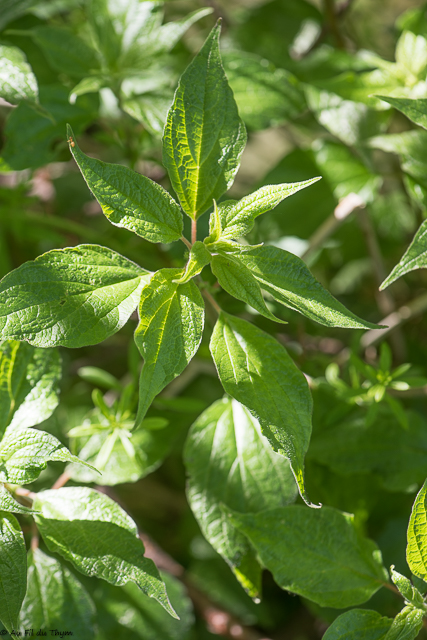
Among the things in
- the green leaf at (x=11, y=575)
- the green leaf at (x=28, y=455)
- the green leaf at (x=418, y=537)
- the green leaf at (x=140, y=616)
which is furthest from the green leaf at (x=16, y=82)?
the green leaf at (x=140, y=616)

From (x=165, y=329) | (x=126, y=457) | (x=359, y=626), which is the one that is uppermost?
(x=165, y=329)

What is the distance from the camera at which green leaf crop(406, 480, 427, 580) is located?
1.83 feet

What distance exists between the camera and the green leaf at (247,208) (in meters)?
0.50

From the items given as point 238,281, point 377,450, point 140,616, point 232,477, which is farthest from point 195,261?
point 140,616

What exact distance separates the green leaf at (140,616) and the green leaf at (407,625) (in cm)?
45

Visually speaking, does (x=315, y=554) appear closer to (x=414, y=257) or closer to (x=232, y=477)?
(x=232, y=477)

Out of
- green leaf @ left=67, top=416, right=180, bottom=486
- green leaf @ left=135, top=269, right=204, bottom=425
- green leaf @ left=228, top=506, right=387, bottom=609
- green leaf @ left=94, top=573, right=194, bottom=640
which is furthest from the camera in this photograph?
green leaf @ left=94, top=573, right=194, bottom=640

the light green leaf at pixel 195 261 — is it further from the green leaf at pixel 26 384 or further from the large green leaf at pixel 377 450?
the large green leaf at pixel 377 450

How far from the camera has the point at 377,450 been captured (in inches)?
30.4

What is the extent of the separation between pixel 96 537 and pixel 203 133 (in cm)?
46

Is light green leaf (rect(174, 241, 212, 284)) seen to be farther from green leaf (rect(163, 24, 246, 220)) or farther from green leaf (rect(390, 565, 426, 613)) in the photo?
green leaf (rect(390, 565, 426, 613))

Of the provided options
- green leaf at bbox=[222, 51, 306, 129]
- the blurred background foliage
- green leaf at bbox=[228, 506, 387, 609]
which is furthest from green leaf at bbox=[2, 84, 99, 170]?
green leaf at bbox=[228, 506, 387, 609]

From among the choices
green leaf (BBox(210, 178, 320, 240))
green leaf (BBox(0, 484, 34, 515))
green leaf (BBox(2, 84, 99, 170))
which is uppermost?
green leaf (BBox(2, 84, 99, 170))

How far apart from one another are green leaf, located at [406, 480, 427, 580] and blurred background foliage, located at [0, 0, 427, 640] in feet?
0.53
